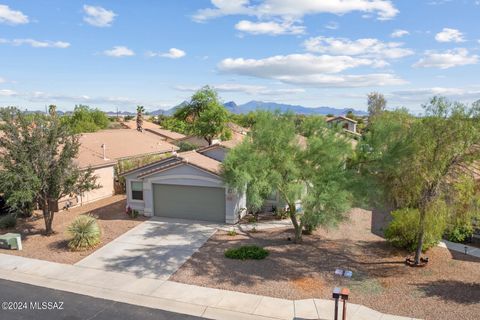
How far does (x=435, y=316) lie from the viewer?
11.5 m

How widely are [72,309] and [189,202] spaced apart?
10.7 m

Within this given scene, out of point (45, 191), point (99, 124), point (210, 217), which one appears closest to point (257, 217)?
point (210, 217)

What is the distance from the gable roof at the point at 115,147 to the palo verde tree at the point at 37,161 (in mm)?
5647

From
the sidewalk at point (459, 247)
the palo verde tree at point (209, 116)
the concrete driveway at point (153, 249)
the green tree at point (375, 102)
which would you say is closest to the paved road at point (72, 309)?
the concrete driveway at point (153, 249)

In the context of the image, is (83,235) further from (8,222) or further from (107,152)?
(107,152)

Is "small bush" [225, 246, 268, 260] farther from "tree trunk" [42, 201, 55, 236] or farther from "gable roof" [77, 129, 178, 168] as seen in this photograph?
"gable roof" [77, 129, 178, 168]

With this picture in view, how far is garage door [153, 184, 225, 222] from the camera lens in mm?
21734

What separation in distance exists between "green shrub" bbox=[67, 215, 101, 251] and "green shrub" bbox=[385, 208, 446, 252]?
568 inches

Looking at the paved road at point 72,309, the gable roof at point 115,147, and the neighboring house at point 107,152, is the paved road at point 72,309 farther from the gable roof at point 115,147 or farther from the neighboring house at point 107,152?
the gable roof at point 115,147

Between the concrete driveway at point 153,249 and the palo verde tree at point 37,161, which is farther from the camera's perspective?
the palo verde tree at point 37,161

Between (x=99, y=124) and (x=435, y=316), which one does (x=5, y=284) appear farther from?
(x=99, y=124)

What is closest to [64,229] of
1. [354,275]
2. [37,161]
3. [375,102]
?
[37,161]

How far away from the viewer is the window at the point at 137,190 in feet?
76.9

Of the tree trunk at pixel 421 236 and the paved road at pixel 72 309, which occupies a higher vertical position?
the tree trunk at pixel 421 236
